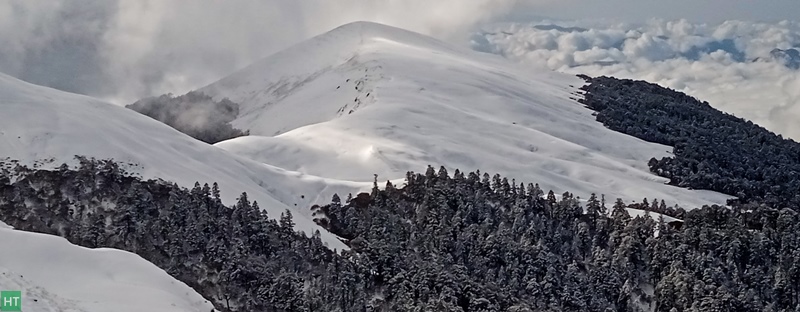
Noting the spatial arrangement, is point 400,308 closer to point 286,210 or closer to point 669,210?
point 286,210

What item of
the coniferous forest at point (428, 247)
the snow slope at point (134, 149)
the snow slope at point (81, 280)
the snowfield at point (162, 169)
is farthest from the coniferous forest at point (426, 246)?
the snow slope at point (81, 280)

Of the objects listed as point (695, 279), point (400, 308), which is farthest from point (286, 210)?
point (695, 279)

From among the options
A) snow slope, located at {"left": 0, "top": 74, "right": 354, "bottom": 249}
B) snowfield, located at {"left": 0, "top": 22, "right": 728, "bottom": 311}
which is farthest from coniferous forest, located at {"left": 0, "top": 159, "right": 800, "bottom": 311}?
snowfield, located at {"left": 0, "top": 22, "right": 728, "bottom": 311}

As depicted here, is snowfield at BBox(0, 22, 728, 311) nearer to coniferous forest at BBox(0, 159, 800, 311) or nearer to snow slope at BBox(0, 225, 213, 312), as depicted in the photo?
snow slope at BBox(0, 225, 213, 312)

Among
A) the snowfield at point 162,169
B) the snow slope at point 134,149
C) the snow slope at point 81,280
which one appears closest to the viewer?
the snow slope at point 81,280

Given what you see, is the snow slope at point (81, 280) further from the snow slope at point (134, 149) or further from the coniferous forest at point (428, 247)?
the snow slope at point (134, 149)

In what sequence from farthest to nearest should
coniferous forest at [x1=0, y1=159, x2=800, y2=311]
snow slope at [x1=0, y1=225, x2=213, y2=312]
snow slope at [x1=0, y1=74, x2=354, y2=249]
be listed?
snow slope at [x1=0, y1=74, x2=354, y2=249] → coniferous forest at [x1=0, y1=159, x2=800, y2=311] → snow slope at [x1=0, y1=225, x2=213, y2=312]
